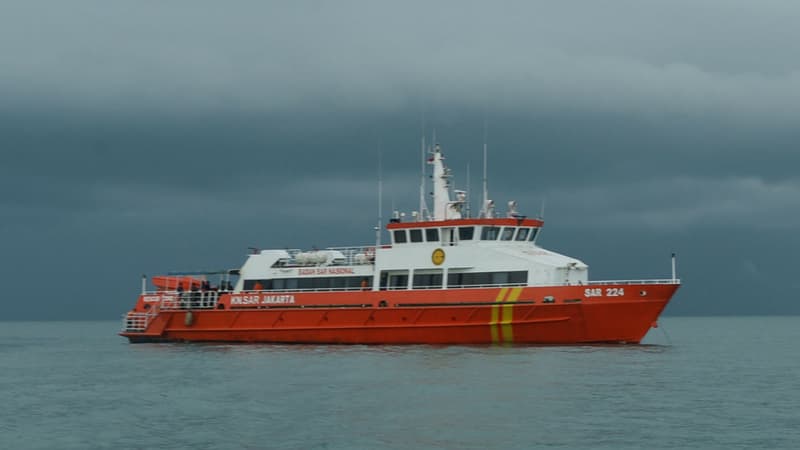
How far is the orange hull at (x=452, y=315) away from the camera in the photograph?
40094 mm

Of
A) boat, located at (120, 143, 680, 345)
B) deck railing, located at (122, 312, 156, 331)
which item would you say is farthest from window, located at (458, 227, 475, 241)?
deck railing, located at (122, 312, 156, 331)

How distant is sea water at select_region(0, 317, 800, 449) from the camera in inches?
944

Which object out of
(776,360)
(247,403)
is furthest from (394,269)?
(776,360)

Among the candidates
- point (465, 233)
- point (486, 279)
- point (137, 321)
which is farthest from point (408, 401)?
point (137, 321)

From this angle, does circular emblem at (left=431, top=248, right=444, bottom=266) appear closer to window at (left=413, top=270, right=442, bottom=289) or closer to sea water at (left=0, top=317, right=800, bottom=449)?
window at (left=413, top=270, right=442, bottom=289)

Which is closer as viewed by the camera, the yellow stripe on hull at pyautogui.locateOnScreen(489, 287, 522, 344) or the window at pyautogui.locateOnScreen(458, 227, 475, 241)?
the yellow stripe on hull at pyautogui.locateOnScreen(489, 287, 522, 344)

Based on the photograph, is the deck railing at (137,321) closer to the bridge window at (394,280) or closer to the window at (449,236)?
the bridge window at (394,280)

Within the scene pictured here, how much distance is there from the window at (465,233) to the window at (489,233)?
472 mm

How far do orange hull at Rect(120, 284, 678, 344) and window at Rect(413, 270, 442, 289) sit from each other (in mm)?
688

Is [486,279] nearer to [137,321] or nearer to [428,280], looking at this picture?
[428,280]

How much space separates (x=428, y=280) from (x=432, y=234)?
2.03 meters

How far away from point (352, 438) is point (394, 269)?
2049cm

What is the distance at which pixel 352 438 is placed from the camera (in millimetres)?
23797

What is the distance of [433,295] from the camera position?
1661 inches
